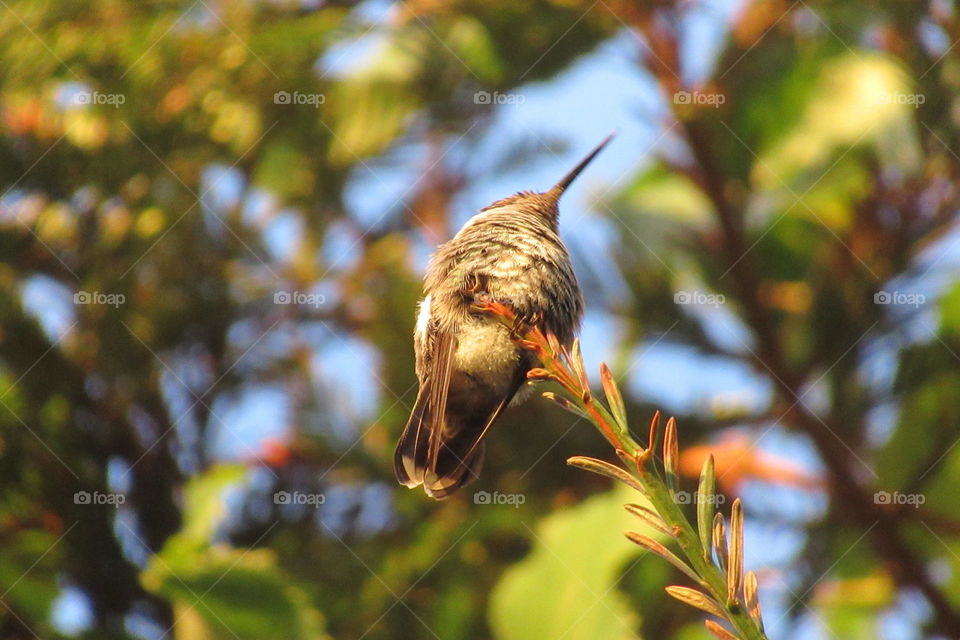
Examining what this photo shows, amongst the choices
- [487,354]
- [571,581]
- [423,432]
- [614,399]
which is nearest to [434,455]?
[423,432]

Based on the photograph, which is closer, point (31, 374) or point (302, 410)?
point (31, 374)

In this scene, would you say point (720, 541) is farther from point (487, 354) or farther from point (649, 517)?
point (487, 354)

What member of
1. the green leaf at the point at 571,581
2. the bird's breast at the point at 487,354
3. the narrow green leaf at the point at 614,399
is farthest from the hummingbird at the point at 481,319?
the narrow green leaf at the point at 614,399

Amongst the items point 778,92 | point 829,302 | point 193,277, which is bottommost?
point 193,277

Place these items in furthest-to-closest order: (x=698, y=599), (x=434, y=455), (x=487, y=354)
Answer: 1. (x=487, y=354)
2. (x=434, y=455)
3. (x=698, y=599)

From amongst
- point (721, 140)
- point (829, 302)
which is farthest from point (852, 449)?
point (721, 140)

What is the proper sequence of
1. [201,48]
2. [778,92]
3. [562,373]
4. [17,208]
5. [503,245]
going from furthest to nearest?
1. [778,92]
2. [201,48]
3. [17,208]
4. [503,245]
5. [562,373]

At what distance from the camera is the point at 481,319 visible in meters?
2.35

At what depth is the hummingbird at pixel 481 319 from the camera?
2.14 meters

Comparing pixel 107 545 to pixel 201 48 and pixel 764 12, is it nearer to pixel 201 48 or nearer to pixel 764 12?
pixel 201 48

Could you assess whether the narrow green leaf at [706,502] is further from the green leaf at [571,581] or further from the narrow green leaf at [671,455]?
the green leaf at [571,581]

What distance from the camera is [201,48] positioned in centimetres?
341

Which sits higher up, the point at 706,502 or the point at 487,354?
the point at 487,354

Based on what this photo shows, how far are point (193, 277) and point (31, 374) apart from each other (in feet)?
2.01
